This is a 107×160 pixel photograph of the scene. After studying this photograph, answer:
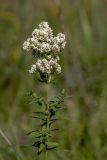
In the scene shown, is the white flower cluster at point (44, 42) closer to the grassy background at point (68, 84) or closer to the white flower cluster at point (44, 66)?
the white flower cluster at point (44, 66)

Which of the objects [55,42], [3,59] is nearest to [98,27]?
[3,59]

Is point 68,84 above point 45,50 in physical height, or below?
above

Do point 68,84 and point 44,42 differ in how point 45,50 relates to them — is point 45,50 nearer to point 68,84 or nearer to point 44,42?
point 44,42

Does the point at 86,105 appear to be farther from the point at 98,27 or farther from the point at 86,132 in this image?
the point at 98,27

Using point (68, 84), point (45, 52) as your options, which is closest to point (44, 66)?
point (45, 52)

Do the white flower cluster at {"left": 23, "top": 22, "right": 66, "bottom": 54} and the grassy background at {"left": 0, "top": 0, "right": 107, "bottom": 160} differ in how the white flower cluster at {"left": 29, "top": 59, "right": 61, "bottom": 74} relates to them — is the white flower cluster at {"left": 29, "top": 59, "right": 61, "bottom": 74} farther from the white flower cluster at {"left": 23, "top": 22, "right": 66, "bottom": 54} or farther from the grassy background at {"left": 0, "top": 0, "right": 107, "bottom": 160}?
the grassy background at {"left": 0, "top": 0, "right": 107, "bottom": 160}
